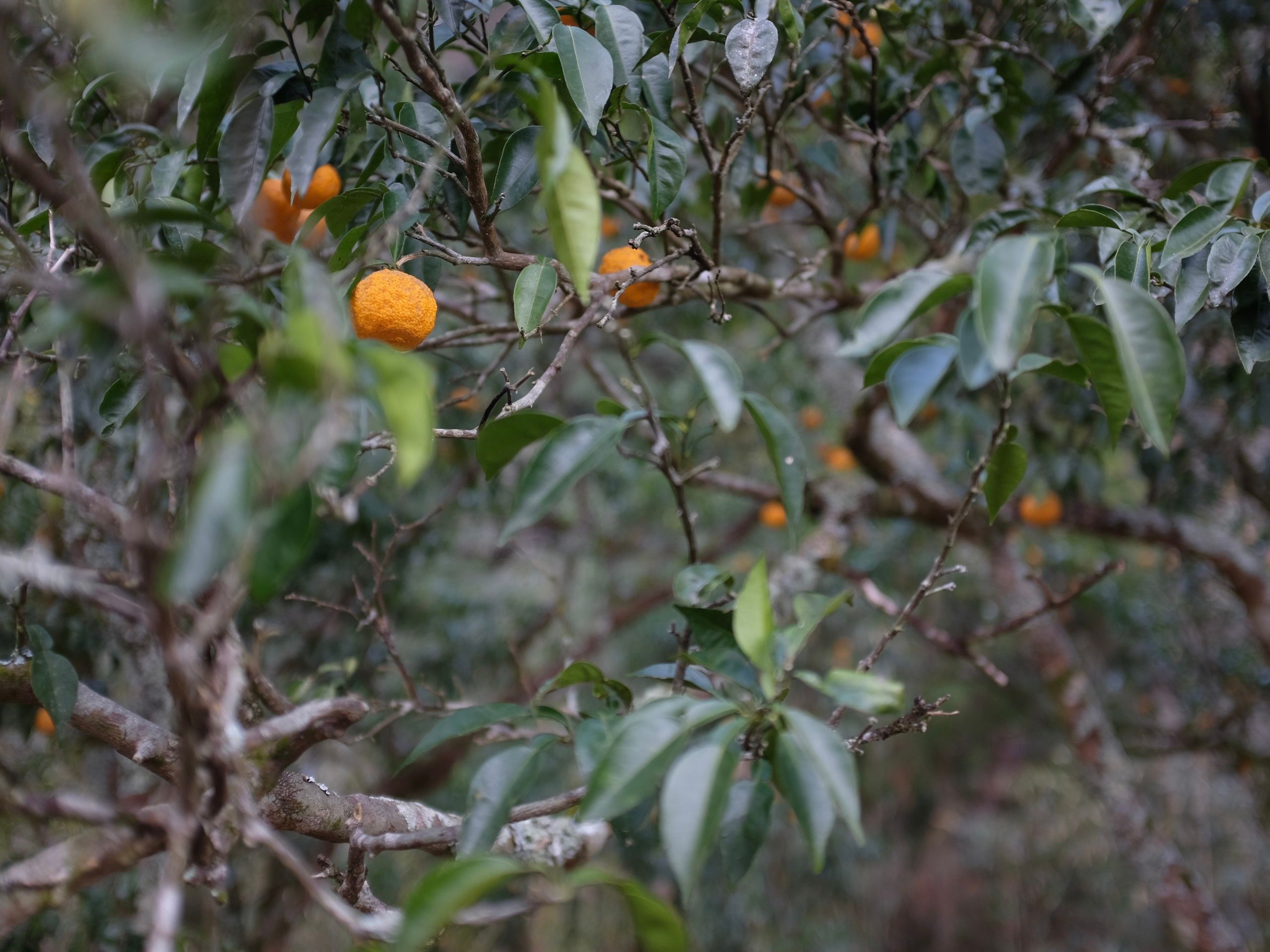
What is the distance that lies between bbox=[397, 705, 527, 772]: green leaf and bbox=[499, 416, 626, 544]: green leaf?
0.21 m

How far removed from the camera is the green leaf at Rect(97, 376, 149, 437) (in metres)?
0.77

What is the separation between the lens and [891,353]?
61 centimetres

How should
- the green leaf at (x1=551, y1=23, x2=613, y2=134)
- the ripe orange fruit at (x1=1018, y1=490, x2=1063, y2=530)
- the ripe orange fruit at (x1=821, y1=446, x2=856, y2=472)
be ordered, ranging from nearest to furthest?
the green leaf at (x1=551, y1=23, x2=613, y2=134)
the ripe orange fruit at (x1=1018, y1=490, x2=1063, y2=530)
the ripe orange fruit at (x1=821, y1=446, x2=856, y2=472)

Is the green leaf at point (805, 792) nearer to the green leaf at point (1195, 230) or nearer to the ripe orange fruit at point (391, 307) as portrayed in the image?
the ripe orange fruit at point (391, 307)

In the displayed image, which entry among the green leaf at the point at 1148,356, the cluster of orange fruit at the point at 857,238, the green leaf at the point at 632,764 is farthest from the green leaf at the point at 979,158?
the green leaf at the point at 632,764

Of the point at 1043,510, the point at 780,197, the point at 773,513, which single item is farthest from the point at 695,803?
the point at 1043,510

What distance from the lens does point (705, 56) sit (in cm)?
162

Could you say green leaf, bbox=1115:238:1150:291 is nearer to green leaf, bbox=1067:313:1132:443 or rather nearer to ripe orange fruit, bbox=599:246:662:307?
green leaf, bbox=1067:313:1132:443

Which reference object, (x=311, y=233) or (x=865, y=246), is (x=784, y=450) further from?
(x=865, y=246)

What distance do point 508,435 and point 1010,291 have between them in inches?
14.0

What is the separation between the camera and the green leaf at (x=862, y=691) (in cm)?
54

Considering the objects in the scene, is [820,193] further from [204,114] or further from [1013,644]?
[1013,644]

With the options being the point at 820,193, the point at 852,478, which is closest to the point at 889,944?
the point at 852,478

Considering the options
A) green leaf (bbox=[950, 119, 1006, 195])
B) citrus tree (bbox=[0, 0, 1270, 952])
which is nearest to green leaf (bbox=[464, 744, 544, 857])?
citrus tree (bbox=[0, 0, 1270, 952])
